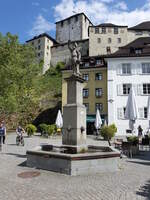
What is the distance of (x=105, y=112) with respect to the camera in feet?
113

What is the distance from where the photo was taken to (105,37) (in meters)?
68.6

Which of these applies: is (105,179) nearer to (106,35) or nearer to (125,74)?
(125,74)

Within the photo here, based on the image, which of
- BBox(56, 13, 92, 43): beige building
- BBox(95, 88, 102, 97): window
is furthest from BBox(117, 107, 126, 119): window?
BBox(56, 13, 92, 43): beige building

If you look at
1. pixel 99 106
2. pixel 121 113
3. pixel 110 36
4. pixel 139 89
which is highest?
pixel 110 36

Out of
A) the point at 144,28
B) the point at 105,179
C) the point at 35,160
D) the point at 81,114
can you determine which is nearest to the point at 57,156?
the point at 35,160

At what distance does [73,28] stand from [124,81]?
59.8 meters

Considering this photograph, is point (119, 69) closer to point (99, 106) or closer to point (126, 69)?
point (126, 69)

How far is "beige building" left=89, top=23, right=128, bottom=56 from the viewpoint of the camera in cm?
6825

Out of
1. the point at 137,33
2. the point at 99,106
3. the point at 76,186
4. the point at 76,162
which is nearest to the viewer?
the point at 76,186

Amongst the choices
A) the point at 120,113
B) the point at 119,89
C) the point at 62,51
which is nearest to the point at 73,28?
the point at 62,51

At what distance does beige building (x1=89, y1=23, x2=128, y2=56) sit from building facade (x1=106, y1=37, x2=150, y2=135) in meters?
37.0

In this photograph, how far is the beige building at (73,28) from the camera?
82.8m

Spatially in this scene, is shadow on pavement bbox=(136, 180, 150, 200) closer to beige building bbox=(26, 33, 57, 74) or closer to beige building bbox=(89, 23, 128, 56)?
beige building bbox=(89, 23, 128, 56)

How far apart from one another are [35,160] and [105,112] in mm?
26421
